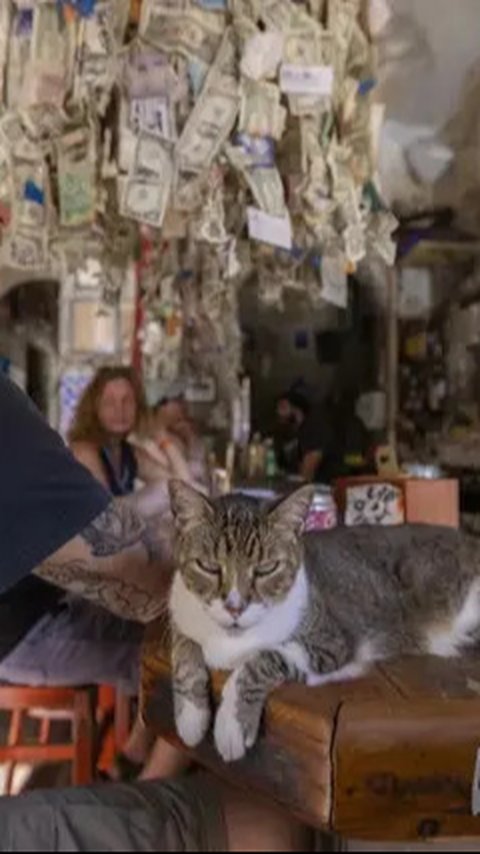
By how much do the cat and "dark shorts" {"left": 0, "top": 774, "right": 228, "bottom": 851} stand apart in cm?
7

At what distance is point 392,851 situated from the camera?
814 mm

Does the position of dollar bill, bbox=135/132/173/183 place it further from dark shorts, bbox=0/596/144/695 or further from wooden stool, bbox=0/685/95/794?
wooden stool, bbox=0/685/95/794

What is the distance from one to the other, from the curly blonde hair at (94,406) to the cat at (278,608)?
12.0 inches

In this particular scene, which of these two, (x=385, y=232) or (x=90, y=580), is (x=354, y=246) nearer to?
(x=385, y=232)

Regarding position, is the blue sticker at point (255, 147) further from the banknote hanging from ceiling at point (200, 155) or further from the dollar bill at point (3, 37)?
the dollar bill at point (3, 37)

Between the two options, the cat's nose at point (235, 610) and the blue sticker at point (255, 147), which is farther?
the blue sticker at point (255, 147)

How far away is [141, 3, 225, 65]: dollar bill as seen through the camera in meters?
1.43

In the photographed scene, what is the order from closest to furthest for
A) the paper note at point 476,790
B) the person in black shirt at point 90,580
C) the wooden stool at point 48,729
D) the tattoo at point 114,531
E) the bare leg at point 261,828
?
the bare leg at point 261,828
the person in black shirt at point 90,580
the paper note at point 476,790
the tattoo at point 114,531
the wooden stool at point 48,729

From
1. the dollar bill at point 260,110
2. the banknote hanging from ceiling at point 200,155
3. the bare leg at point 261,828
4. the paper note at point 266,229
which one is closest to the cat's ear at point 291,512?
the bare leg at point 261,828

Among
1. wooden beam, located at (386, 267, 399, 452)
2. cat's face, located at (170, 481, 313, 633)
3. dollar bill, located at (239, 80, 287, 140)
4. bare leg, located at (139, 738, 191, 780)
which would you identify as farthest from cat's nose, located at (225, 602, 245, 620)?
dollar bill, located at (239, 80, 287, 140)

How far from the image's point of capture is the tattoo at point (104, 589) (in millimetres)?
1266

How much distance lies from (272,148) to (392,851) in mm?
948

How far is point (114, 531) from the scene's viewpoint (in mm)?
1252

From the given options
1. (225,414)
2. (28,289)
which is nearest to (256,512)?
(225,414)
